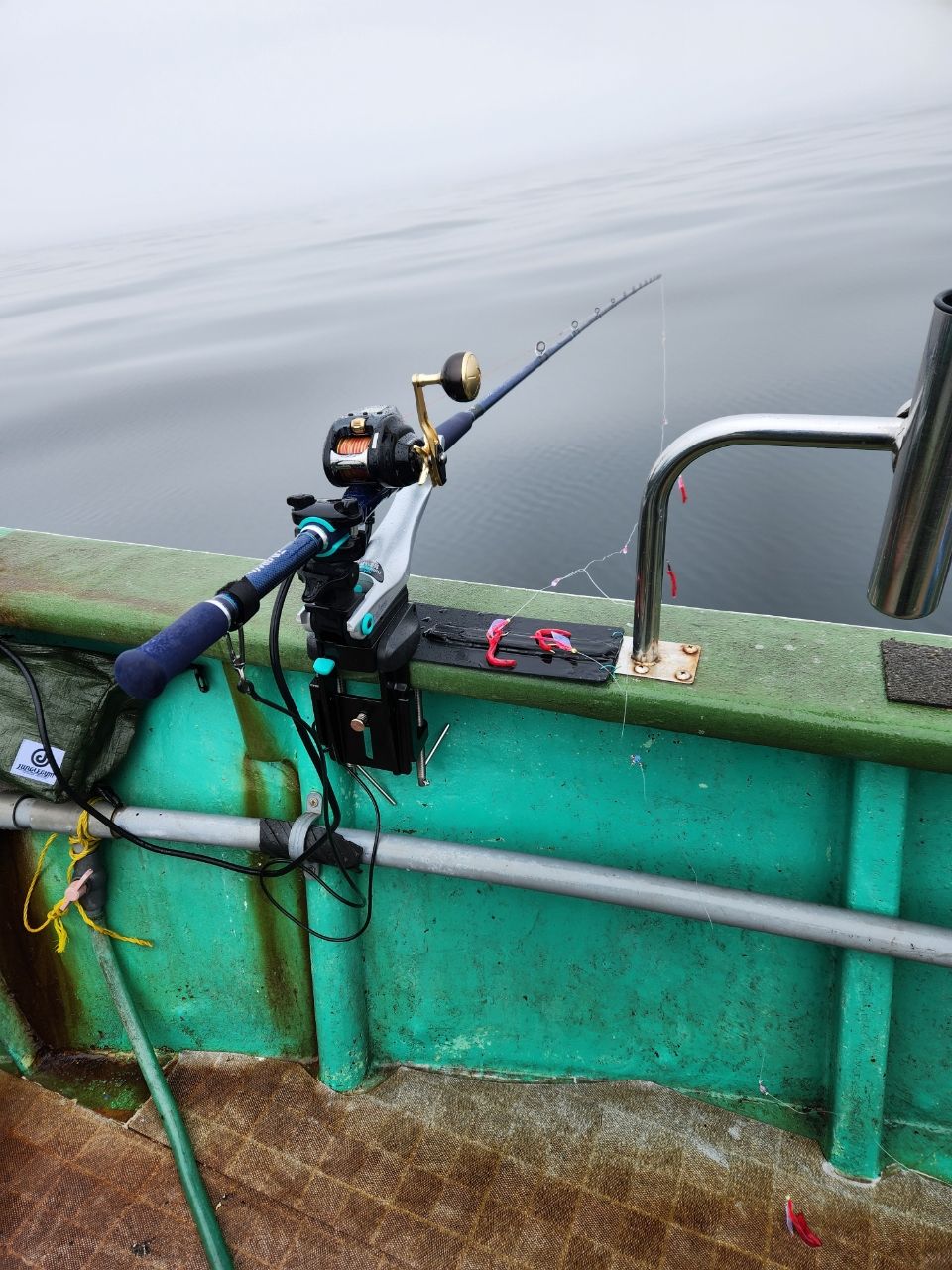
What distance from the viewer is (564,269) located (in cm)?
1183

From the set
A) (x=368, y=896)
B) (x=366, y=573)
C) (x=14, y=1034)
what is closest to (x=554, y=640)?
(x=366, y=573)

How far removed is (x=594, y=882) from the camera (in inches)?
55.3

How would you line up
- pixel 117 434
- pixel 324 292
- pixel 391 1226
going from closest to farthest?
pixel 391 1226, pixel 117 434, pixel 324 292

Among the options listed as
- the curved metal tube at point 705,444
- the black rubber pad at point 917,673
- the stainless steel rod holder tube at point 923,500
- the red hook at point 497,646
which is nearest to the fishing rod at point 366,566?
the red hook at point 497,646

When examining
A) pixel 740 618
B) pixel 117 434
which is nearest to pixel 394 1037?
pixel 740 618

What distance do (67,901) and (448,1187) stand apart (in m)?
0.93

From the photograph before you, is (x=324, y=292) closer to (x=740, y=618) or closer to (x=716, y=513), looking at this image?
(x=716, y=513)

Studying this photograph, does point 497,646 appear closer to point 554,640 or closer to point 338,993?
point 554,640

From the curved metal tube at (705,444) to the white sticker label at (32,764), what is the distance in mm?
1109

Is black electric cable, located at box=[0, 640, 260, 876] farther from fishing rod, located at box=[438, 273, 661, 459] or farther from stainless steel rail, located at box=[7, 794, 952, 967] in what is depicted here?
fishing rod, located at box=[438, 273, 661, 459]

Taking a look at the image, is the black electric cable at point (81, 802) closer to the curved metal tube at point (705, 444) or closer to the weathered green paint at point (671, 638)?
the weathered green paint at point (671, 638)

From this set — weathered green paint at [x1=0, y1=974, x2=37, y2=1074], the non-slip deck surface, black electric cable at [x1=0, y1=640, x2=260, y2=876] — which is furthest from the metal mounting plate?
weathered green paint at [x1=0, y1=974, x2=37, y2=1074]

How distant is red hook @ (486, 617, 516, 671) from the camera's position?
4.22ft

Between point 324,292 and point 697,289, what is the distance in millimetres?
5813
